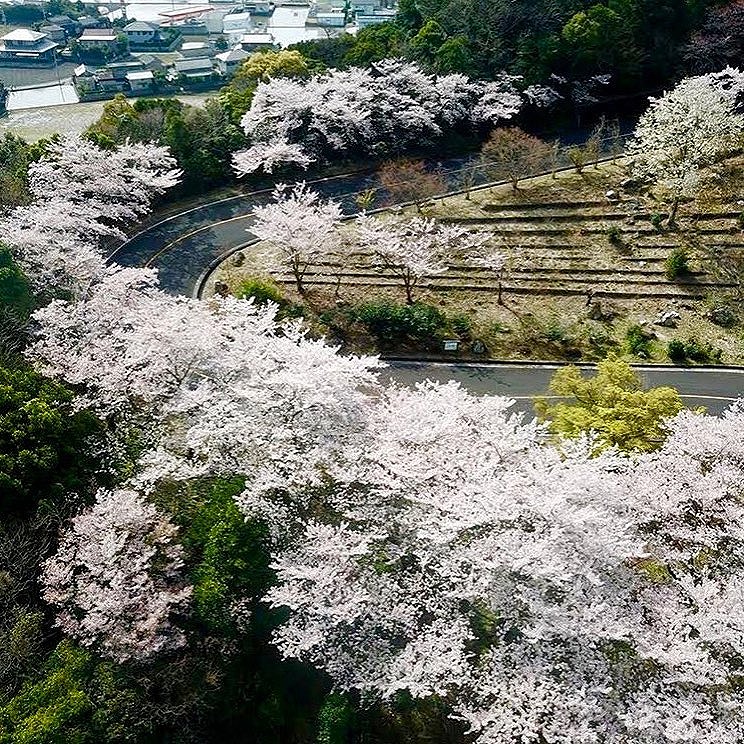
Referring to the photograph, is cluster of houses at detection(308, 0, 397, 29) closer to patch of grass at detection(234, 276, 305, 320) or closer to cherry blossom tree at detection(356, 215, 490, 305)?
cherry blossom tree at detection(356, 215, 490, 305)

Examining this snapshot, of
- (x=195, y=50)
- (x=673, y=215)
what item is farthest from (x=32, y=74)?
(x=673, y=215)

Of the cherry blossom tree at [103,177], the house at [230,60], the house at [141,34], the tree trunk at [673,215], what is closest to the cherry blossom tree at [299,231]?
the cherry blossom tree at [103,177]

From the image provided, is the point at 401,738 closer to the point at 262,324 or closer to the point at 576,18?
the point at 262,324

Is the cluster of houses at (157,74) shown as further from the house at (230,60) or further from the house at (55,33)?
the house at (55,33)

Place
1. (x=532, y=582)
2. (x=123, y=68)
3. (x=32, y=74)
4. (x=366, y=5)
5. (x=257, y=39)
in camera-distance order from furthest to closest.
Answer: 1. (x=366, y=5)
2. (x=257, y=39)
3. (x=32, y=74)
4. (x=123, y=68)
5. (x=532, y=582)

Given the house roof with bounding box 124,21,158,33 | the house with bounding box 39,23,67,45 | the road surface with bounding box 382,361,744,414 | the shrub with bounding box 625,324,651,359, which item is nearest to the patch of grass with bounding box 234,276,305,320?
the road surface with bounding box 382,361,744,414

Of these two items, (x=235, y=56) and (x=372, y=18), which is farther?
(x=372, y=18)

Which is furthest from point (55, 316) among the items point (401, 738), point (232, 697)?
point (401, 738)

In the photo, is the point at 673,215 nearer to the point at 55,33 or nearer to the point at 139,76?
the point at 139,76
